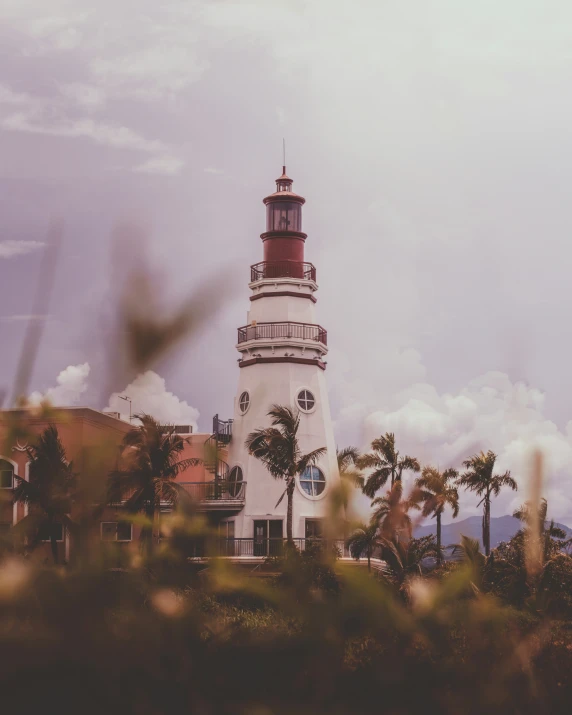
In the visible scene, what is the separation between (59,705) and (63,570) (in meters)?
0.27

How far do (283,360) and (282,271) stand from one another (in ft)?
17.4

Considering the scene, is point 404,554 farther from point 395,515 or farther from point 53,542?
point 53,542

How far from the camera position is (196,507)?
2.50 metres

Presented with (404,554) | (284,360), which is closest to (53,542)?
(404,554)

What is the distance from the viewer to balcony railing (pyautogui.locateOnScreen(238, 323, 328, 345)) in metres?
57.8

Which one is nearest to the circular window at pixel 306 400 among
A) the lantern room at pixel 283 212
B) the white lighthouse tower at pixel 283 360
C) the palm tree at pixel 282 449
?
the white lighthouse tower at pixel 283 360

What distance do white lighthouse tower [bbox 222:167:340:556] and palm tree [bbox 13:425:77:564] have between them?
4891 centimetres

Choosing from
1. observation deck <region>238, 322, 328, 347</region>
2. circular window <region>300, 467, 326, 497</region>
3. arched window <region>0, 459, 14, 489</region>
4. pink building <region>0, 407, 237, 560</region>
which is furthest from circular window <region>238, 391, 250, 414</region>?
observation deck <region>238, 322, 328, 347</region>

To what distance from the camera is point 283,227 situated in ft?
195

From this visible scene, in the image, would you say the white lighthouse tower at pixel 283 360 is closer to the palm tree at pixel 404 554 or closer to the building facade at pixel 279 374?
the building facade at pixel 279 374

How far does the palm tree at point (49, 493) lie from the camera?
91.9 inches

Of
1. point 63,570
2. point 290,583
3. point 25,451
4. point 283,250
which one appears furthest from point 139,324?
point 283,250

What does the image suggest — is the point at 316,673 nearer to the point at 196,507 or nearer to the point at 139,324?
the point at 196,507

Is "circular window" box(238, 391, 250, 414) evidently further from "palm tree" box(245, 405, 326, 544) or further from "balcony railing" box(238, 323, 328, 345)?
"balcony railing" box(238, 323, 328, 345)
